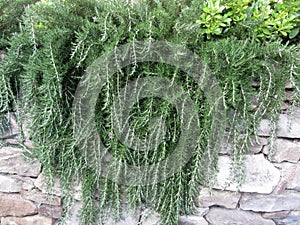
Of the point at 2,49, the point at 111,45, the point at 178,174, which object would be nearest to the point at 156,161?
the point at 178,174

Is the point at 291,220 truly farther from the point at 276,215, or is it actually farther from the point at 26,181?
the point at 26,181

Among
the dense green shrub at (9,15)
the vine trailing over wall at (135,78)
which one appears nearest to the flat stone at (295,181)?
the vine trailing over wall at (135,78)

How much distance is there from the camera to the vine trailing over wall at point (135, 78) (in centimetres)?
119

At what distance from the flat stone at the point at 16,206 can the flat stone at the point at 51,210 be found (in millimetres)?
58

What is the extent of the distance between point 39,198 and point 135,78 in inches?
37.3

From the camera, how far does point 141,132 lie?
1280 mm

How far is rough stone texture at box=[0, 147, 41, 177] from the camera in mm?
1475

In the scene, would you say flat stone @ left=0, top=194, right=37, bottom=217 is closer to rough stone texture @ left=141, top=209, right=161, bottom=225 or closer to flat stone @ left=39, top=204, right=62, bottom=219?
flat stone @ left=39, top=204, right=62, bottom=219

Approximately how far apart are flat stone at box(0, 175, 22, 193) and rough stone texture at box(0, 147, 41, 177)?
2.4 inches

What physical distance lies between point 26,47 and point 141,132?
744 millimetres

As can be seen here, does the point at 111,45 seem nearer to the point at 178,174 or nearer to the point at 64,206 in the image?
the point at 178,174

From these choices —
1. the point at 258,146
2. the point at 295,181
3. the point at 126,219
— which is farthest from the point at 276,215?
the point at 126,219

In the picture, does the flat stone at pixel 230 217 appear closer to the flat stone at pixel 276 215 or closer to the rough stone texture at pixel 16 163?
the flat stone at pixel 276 215

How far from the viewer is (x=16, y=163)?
1.49 metres
